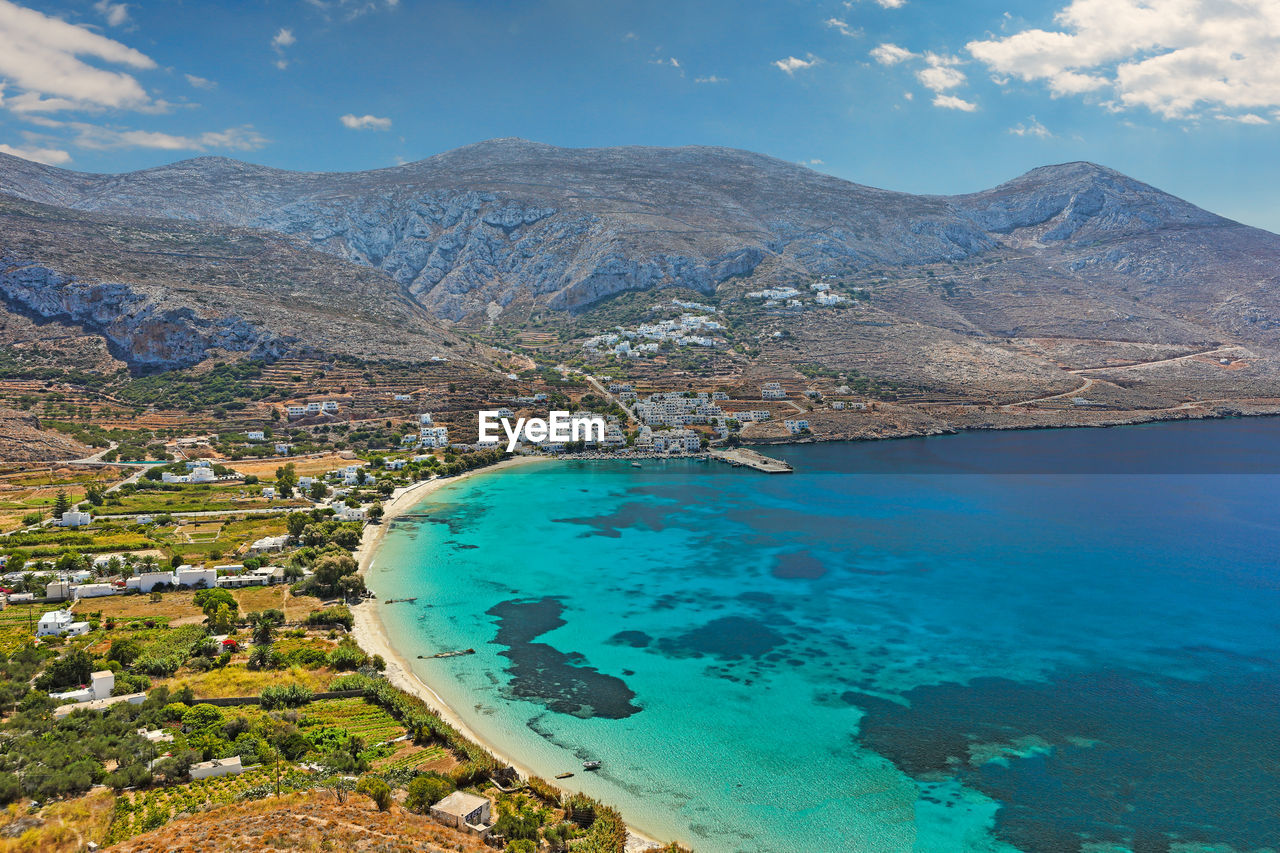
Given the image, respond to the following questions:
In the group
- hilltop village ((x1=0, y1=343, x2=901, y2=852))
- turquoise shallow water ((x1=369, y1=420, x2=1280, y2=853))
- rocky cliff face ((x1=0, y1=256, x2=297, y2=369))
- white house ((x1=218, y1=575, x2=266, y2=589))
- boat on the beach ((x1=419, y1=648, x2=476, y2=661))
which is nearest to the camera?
hilltop village ((x1=0, y1=343, x2=901, y2=852))

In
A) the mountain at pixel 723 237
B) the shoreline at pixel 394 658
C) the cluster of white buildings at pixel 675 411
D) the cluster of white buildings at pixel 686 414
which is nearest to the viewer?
the shoreline at pixel 394 658

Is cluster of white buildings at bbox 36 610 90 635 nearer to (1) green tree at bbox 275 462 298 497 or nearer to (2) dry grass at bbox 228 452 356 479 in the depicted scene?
(1) green tree at bbox 275 462 298 497

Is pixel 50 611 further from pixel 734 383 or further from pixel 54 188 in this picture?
pixel 54 188

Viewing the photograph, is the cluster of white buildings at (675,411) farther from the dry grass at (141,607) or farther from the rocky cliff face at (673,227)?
the rocky cliff face at (673,227)

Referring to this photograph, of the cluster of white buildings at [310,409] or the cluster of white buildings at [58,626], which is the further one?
the cluster of white buildings at [310,409]

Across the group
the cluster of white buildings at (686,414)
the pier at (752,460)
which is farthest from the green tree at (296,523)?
the cluster of white buildings at (686,414)

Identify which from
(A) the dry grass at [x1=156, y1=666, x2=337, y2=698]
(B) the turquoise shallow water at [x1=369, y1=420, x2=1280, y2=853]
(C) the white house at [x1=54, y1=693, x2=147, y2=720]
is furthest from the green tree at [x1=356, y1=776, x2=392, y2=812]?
(C) the white house at [x1=54, y1=693, x2=147, y2=720]

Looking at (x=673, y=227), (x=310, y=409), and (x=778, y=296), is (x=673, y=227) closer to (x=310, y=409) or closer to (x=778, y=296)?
(x=778, y=296)
